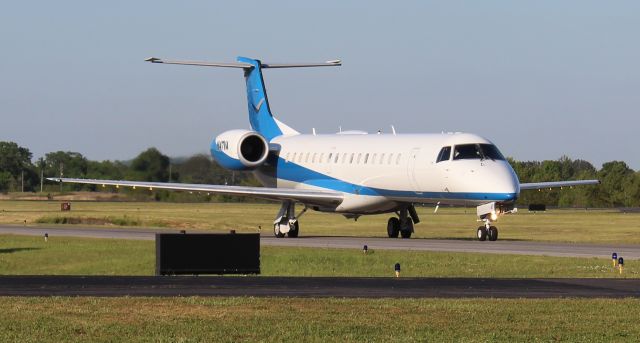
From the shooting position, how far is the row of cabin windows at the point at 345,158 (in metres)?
48.2

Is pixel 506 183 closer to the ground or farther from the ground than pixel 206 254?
farther from the ground

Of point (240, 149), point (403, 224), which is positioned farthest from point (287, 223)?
point (403, 224)

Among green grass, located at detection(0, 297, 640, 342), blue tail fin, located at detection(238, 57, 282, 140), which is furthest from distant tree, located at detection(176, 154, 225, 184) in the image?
green grass, located at detection(0, 297, 640, 342)

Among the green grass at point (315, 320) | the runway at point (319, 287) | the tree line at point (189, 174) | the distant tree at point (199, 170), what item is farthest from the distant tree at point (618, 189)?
the green grass at point (315, 320)

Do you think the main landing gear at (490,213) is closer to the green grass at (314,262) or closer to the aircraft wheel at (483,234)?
the aircraft wheel at (483,234)

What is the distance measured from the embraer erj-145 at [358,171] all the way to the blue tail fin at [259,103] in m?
0.04

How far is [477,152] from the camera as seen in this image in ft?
145

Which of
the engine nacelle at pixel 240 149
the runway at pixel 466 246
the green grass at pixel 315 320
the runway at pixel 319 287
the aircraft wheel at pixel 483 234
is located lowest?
the green grass at pixel 315 320

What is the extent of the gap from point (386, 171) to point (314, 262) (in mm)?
10311

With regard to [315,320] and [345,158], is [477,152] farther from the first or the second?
[315,320]

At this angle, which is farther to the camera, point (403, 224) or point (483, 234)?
point (403, 224)

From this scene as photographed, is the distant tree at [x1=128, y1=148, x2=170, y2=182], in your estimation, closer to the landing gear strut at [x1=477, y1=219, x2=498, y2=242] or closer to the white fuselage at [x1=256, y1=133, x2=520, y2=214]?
the white fuselage at [x1=256, y1=133, x2=520, y2=214]

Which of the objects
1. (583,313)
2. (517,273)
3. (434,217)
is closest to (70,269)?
(517,273)

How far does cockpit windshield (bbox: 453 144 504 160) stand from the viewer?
44219 mm
